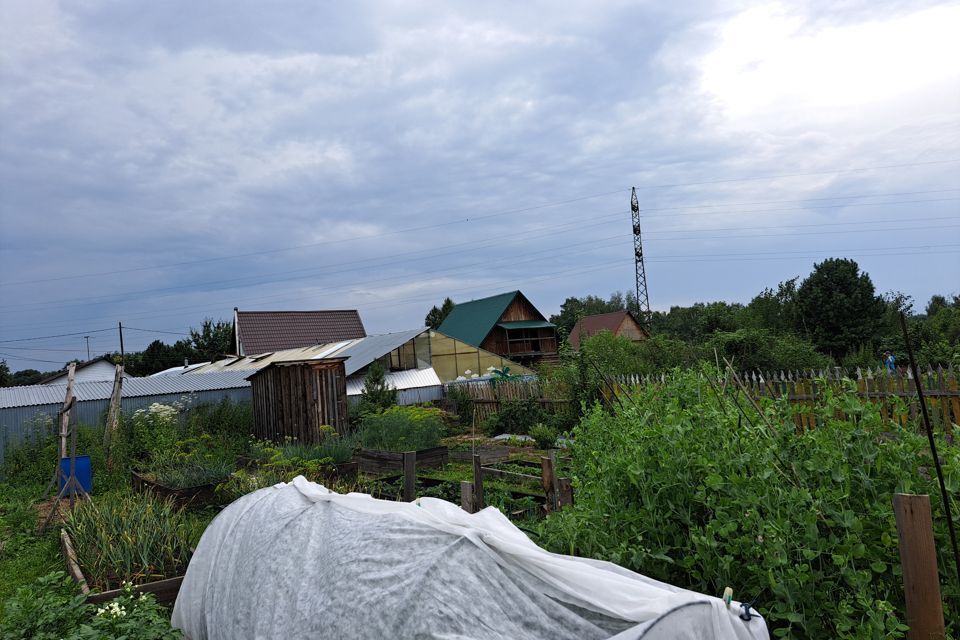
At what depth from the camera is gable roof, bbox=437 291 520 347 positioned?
3534cm

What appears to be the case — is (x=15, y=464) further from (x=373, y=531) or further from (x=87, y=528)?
(x=373, y=531)

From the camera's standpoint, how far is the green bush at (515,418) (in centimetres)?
1541

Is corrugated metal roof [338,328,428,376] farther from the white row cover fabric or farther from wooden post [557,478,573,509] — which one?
the white row cover fabric

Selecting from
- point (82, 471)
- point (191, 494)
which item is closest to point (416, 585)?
point (191, 494)

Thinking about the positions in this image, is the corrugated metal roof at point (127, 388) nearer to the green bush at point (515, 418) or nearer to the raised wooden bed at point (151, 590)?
the green bush at point (515, 418)

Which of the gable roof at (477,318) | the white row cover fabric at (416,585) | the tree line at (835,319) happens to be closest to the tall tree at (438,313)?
the gable roof at (477,318)

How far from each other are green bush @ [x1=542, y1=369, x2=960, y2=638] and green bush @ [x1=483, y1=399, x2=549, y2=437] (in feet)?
40.4

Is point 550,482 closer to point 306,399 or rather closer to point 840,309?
point 306,399

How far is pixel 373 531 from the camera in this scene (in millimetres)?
3078

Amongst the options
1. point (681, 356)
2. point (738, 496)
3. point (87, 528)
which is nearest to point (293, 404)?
point (87, 528)

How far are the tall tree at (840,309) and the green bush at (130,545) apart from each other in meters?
24.8

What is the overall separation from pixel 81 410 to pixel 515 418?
32.6ft

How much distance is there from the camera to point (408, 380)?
19.5 m

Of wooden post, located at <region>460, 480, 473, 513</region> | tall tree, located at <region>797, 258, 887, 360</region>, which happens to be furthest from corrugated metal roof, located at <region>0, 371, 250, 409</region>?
tall tree, located at <region>797, 258, 887, 360</region>
